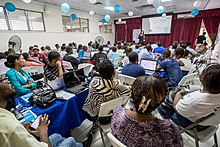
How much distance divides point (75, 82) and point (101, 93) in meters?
0.68

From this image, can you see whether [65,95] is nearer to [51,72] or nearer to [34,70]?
[51,72]

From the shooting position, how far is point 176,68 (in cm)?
239

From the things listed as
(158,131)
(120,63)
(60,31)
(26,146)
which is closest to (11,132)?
(26,146)

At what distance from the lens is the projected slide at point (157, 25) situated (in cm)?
864

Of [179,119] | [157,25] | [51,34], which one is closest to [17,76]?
[179,119]

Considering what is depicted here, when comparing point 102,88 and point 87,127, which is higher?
point 102,88

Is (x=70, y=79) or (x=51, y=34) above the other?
(x=51, y=34)

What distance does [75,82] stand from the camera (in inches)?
76.9

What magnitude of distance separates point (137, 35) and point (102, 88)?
376 inches

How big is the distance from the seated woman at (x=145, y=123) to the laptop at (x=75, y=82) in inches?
41.1

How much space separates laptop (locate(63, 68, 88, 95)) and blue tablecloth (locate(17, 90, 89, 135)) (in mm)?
98

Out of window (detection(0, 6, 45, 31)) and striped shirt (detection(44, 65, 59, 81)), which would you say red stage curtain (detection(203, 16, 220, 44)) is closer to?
striped shirt (detection(44, 65, 59, 81))

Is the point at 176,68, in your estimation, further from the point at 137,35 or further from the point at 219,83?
the point at 137,35

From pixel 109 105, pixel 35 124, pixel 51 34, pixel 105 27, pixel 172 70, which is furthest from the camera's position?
pixel 105 27
